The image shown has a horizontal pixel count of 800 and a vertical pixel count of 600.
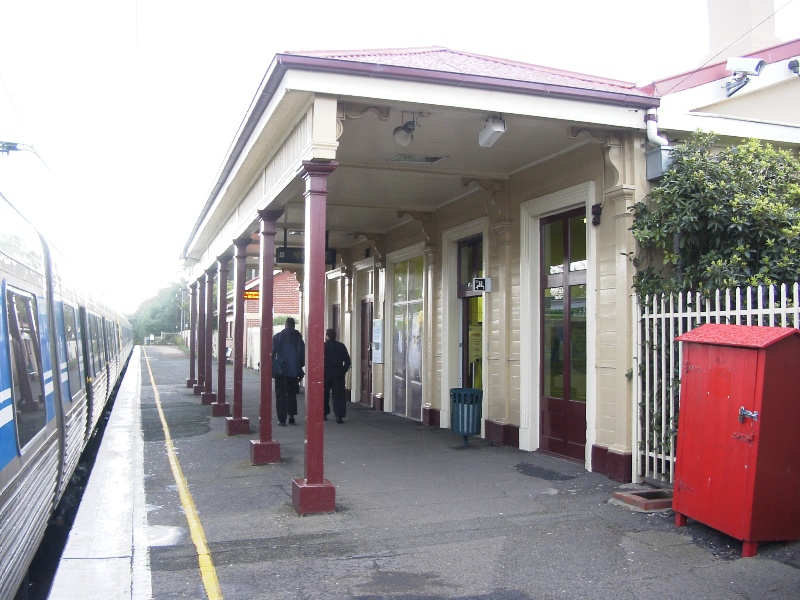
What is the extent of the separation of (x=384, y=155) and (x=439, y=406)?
4677 millimetres

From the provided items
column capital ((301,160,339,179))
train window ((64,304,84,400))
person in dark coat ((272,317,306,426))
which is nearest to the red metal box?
column capital ((301,160,339,179))

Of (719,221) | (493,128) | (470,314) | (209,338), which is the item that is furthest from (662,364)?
(209,338)

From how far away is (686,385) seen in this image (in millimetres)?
5918

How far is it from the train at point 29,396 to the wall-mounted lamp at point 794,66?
29.2 ft

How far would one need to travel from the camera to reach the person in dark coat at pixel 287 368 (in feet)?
41.5

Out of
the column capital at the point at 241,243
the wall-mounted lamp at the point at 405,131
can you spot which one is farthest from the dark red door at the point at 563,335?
the column capital at the point at 241,243

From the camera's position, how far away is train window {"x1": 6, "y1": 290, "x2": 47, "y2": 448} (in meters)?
4.32

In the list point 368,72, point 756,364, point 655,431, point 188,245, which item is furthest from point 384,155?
point 188,245

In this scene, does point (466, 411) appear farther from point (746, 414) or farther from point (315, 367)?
point (746, 414)

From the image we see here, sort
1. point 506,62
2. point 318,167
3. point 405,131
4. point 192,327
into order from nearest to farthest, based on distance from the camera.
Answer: point 318,167
point 405,131
point 506,62
point 192,327

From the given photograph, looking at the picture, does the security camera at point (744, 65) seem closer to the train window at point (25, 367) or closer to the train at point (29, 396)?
the train at point (29, 396)

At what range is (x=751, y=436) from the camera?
518 centimetres

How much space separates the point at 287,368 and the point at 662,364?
7.05m

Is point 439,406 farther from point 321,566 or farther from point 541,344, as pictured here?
point 321,566
